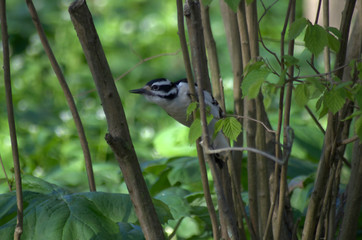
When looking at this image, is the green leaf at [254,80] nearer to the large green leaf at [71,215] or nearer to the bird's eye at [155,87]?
the large green leaf at [71,215]

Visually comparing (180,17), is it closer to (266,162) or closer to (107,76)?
(107,76)

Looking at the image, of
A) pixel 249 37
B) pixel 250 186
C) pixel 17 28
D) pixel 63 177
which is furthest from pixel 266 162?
pixel 17 28

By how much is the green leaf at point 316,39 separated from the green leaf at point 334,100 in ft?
0.37

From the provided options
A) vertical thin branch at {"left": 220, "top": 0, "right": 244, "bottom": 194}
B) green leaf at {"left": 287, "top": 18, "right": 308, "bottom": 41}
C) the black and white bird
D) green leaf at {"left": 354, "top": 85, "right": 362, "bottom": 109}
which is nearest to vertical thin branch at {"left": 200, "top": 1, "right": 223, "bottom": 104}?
vertical thin branch at {"left": 220, "top": 0, "right": 244, "bottom": 194}

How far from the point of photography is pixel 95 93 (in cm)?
509

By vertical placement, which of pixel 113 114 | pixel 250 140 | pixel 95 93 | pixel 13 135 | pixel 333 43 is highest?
pixel 333 43

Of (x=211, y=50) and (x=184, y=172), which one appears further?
(x=184, y=172)

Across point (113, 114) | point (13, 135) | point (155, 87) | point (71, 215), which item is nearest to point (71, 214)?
point (71, 215)

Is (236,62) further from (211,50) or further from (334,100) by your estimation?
(334,100)

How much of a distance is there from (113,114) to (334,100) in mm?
507

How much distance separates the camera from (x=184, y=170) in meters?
2.14

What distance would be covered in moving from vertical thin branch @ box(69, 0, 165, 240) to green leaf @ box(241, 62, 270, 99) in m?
0.30

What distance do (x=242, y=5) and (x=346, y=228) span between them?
746 millimetres

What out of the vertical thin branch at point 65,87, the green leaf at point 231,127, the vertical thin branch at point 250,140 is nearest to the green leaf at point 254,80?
the green leaf at point 231,127
